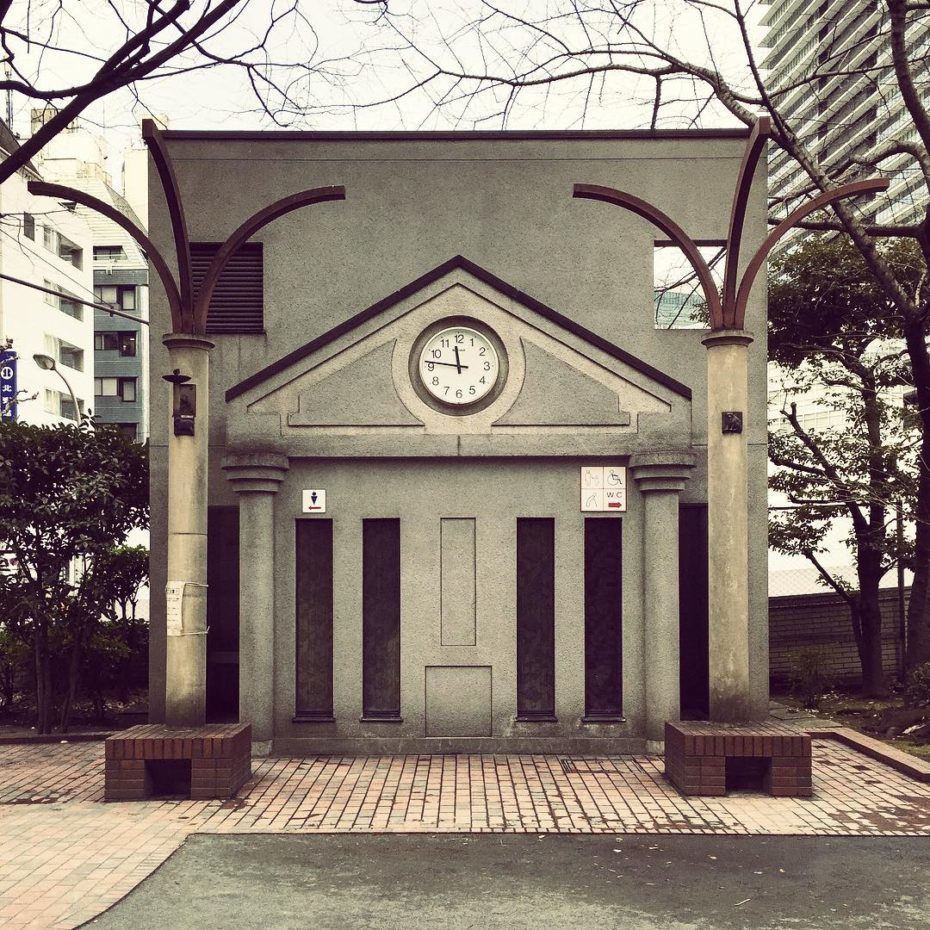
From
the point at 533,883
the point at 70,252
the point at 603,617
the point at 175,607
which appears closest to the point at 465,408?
the point at 603,617

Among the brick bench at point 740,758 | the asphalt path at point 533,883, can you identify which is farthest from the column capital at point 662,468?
the asphalt path at point 533,883

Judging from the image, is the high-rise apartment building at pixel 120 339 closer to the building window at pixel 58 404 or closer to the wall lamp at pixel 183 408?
the building window at pixel 58 404

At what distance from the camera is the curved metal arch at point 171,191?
9016 millimetres

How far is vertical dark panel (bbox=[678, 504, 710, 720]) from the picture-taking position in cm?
1140

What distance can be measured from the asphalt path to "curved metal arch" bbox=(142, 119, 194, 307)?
4.82 meters

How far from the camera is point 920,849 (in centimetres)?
737

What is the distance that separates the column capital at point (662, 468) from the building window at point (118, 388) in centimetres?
6292

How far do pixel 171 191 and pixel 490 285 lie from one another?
3.19 meters

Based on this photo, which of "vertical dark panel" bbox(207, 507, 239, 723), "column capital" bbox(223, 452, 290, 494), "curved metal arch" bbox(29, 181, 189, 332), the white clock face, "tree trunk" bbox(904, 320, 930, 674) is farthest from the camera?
"tree trunk" bbox(904, 320, 930, 674)

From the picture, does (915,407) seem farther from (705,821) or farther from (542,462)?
(705,821)

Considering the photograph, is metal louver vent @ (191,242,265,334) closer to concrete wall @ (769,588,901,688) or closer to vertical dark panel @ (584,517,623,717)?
vertical dark panel @ (584,517,623,717)

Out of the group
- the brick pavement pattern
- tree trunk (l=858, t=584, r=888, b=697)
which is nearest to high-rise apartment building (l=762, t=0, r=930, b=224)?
tree trunk (l=858, t=584, r=888, b=697)

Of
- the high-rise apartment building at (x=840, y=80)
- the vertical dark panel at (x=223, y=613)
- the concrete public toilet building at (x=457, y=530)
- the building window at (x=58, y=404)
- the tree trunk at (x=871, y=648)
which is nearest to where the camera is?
the concrete public toilet building at (x=457, y=530)

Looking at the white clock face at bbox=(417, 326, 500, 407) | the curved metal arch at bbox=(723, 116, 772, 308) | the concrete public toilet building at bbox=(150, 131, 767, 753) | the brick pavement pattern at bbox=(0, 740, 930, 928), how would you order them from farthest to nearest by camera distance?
the white clock face at bbox=(417, 326, 500, 407) → the concrete public toilet building at bbox=(150, 131, 767, 753) → the curved metal arch at bbox=(723, 116, 772, 308) → the brick pavement pattern at bbox=(0, 740, 930, 928)
